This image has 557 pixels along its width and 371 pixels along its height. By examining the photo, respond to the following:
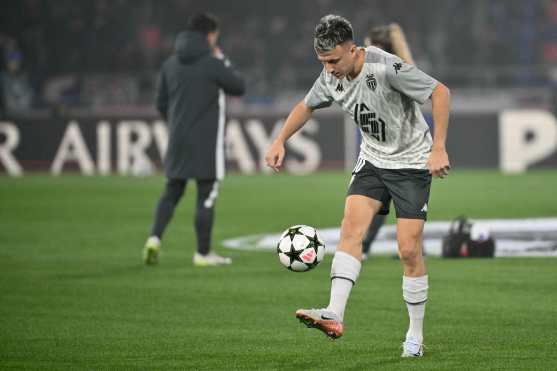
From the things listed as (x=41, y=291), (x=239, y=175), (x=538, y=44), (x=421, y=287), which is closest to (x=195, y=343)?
(x=421, y=287)

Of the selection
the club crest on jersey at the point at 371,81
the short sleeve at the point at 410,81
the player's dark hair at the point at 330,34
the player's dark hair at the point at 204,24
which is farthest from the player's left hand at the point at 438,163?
the player's dark hair at the point at 204,24

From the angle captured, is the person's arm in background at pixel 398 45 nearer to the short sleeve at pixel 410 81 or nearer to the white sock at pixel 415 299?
Answer: the short sleeve at pixel 410 81

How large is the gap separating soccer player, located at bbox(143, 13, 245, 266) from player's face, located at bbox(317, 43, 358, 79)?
513 centimetres

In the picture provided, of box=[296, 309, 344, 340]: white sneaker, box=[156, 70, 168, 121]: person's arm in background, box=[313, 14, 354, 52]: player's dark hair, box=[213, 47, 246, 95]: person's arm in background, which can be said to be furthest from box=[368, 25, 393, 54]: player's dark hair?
box=[296, 309, 344, 340]: white sneaker

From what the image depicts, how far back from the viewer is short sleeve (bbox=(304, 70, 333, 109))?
23.2ft

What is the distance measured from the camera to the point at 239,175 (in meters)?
25.8

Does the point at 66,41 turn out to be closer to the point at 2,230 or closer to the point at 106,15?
the point at 106,15

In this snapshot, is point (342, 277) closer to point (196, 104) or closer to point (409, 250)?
point (409, 250)

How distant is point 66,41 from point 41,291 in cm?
2391

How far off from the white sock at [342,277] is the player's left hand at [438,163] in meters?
0.73

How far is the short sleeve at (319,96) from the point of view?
706cm

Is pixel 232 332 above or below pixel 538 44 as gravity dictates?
below

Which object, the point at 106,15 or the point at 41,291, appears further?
the point at 106,15

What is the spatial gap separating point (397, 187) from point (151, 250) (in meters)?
5.08
